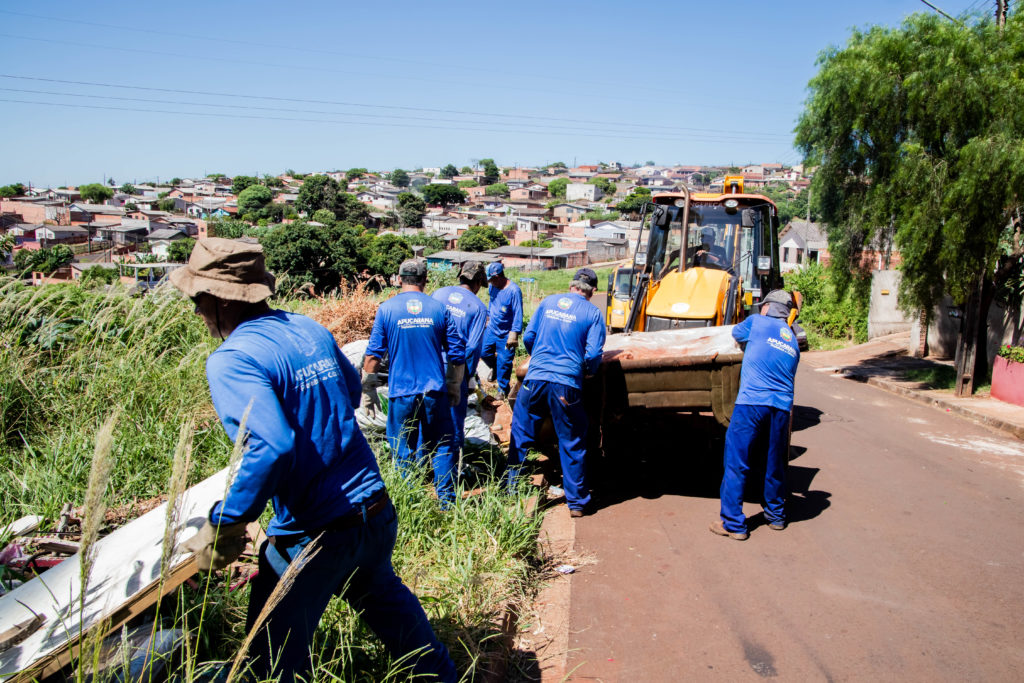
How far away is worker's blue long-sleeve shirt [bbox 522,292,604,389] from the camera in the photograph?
5.14m

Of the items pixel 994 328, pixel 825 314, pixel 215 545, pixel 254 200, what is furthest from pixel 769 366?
pixel 254 200

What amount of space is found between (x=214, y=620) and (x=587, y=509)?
3.03m

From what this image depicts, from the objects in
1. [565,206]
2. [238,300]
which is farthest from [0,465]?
[565,206]

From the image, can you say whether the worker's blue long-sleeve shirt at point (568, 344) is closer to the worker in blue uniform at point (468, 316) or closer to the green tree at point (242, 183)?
the worker in blue uniform at point (468, 316)

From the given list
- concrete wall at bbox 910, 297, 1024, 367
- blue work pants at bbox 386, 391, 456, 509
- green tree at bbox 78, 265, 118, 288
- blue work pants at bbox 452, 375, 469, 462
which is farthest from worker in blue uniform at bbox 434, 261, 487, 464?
concrete wall at bbox 910, 297, 1024, 367

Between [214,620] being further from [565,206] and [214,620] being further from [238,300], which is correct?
[565,206]

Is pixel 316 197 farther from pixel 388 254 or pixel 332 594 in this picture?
pixel 332 594

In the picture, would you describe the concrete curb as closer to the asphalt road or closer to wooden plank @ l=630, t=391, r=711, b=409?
the asphalt road

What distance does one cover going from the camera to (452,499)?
485 centimetres

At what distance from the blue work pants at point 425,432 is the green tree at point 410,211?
88419 millimetres

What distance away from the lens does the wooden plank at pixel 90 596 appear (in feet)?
7.46

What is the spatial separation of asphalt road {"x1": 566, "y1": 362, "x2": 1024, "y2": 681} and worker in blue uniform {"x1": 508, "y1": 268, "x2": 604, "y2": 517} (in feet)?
1.45

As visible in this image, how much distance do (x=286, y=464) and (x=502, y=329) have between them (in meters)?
5.71

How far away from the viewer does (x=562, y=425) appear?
518 cm
